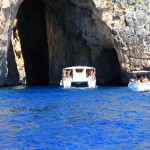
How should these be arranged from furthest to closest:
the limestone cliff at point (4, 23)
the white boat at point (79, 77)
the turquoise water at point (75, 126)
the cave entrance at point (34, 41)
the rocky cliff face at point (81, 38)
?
1. the cave entrance at point (34, 41)
2. the white boat at point (79, 77)
3. the rocky cliff face at point (81, 38)
4. the limestone cliff at point (4, 23)
5. the turquoise water at point (75, 126)

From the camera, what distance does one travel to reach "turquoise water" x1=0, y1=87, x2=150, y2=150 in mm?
16766

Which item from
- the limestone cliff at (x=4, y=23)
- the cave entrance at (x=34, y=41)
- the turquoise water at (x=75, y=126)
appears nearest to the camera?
the turquoise water at (x=75, y=126)

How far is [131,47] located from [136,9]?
4237 millimetres

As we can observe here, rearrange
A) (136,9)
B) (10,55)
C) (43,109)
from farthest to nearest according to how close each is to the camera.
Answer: (10,55) → (136,9) → (43,109)

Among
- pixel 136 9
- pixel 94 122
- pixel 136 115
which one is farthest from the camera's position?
pixel 136 9

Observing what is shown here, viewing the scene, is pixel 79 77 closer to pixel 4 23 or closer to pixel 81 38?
pixel 81 38

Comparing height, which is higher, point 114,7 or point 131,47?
point 114,7

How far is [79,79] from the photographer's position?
2066 inches

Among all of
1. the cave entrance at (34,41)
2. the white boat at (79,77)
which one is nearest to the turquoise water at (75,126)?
the white boat at (79,77)

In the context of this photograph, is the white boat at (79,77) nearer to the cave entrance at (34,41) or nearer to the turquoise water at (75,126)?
the cave entrance at (34,41)

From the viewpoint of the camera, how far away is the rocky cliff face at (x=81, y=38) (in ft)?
166

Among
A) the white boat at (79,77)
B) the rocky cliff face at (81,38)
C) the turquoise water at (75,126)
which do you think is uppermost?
the rocky cliff face at (81,38)

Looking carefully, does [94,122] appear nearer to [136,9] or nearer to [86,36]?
[136,9]

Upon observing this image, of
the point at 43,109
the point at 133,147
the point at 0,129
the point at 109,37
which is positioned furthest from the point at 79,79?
the point at 133,147
